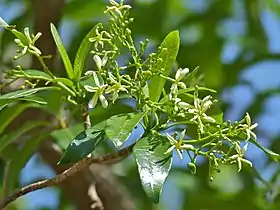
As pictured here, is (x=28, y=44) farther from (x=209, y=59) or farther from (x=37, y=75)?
(x=209, y=59)

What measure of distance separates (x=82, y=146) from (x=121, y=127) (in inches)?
1.8

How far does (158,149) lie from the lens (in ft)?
2.39

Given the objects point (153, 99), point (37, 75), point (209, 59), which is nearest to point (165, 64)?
point (153, 99)

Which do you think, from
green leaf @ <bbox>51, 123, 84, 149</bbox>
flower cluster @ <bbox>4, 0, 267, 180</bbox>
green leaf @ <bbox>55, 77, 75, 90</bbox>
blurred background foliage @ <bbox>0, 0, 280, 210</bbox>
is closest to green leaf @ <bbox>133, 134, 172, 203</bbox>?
flower cluster @ <bbox>4, 0, 267, 180</bbox>

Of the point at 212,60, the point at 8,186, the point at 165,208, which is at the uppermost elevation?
the point at 8,186

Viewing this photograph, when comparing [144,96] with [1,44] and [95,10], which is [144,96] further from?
[95,10]

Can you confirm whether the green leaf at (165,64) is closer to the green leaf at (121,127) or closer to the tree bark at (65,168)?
the green leaf at (121,127)

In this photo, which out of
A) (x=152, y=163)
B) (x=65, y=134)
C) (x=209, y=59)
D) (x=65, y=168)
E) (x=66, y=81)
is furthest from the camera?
(x=209, y=59)

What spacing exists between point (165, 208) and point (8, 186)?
86 centimetres

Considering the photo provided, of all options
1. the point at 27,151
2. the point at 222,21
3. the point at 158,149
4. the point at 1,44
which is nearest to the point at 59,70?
the point at 1,44

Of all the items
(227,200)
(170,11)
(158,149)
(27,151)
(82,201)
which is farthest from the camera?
(170,11)

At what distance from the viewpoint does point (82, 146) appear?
747 millimetres

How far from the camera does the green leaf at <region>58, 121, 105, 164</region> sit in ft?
2.43

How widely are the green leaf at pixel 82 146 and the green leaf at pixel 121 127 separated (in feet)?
0.07
